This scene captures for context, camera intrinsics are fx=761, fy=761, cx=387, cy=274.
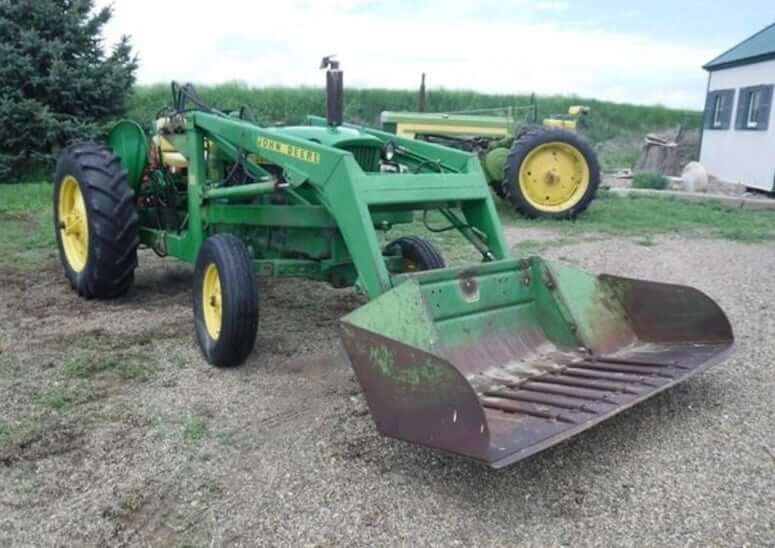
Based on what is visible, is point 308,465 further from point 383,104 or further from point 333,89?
point 383,104

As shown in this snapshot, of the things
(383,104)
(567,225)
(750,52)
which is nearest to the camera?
(567,225)

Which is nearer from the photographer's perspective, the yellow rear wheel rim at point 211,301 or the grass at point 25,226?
the yellow rear wheel rim at point 211,301

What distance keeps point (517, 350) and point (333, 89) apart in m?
1.92

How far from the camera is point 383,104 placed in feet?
73.5

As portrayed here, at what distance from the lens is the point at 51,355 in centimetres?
424

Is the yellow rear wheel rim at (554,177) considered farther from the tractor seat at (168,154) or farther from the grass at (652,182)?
the tractor seat at (168,154)

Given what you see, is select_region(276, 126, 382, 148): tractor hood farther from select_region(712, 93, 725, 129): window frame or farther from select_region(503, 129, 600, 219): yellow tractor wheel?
select_region(712, 93, 725, 129): window frame

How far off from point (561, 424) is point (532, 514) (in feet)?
1.11

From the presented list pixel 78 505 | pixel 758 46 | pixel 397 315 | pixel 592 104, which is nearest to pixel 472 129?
pixel 758 46

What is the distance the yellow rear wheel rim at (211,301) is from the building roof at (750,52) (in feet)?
42.3

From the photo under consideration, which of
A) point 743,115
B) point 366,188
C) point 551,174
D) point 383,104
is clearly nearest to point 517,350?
point 366,188

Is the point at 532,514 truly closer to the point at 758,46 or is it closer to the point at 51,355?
the point at 51,355

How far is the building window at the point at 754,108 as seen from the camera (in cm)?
1388

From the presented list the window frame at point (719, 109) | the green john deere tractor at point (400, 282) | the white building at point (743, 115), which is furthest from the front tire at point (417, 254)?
the window frame at point (719, 109)
